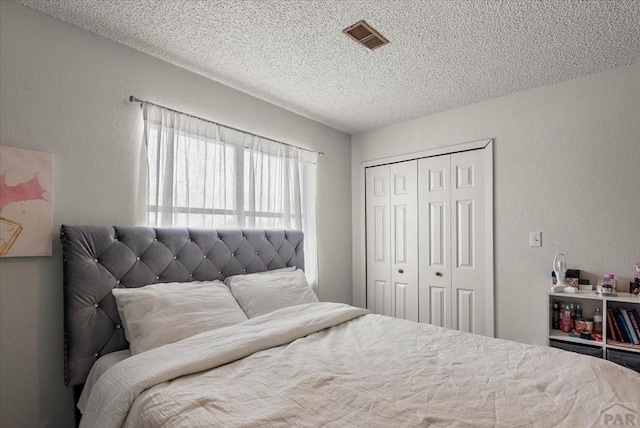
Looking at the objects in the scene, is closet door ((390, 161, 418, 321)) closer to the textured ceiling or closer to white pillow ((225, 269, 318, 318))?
the textured ceiling

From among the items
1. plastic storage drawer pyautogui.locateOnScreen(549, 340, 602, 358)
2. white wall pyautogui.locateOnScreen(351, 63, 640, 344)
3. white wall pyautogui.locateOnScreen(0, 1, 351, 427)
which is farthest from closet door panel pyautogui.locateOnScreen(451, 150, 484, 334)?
white wall pyautogui.locateOnScreen(0, 1, 351, 427)

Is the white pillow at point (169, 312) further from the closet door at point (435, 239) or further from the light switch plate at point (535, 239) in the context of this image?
the light switch plate at point (535, 239)

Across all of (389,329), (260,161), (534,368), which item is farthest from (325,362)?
(260,161)

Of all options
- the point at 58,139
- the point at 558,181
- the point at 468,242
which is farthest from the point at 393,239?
the point at 58,139

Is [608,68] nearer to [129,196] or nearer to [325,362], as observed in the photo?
[325,362]

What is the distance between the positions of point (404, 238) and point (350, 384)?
2318 millimetres

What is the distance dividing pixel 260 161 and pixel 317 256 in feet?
3.73

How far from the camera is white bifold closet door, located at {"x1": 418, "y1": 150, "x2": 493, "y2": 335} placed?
2.99 metres

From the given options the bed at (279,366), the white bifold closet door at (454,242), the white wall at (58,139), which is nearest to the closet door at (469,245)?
the white bifold closet door at (454,242)

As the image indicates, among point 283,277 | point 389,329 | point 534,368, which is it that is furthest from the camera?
point 283,277

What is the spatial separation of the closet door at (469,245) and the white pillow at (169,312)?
205cm

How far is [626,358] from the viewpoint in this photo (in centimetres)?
208

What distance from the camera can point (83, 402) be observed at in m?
1.65

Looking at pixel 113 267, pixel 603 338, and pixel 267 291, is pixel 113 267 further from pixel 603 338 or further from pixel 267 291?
pixel 603 338
